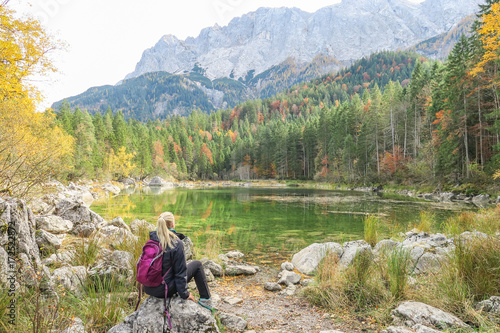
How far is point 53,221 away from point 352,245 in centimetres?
1020

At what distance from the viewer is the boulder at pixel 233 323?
419 cm

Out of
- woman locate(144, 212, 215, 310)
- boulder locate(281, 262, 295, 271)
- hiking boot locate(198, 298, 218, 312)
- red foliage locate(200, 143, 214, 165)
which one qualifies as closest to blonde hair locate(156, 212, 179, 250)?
woman locate(144, 212, 215, 310)

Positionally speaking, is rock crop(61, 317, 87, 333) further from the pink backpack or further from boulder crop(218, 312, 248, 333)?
boulder crop(218, 312, 248, 333)

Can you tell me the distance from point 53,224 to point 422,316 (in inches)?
418

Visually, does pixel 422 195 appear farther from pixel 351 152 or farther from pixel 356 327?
pixel 356 327

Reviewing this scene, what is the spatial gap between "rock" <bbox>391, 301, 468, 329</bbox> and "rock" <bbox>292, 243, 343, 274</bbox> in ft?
10.5

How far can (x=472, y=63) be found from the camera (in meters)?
23.3

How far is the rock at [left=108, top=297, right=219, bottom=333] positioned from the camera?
3193 mm

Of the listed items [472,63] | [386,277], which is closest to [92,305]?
[386,277]

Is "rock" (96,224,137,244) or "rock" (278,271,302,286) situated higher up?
"rock" (96,224,137,244)

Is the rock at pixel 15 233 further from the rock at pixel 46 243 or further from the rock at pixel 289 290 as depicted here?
the rock at pixel 289 290

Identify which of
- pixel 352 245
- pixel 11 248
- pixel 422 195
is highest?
pixel 11 248

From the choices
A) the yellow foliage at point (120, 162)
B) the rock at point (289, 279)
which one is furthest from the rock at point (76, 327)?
the yellow foliage at point (120, 162)

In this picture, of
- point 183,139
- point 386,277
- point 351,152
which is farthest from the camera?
point 183,139
